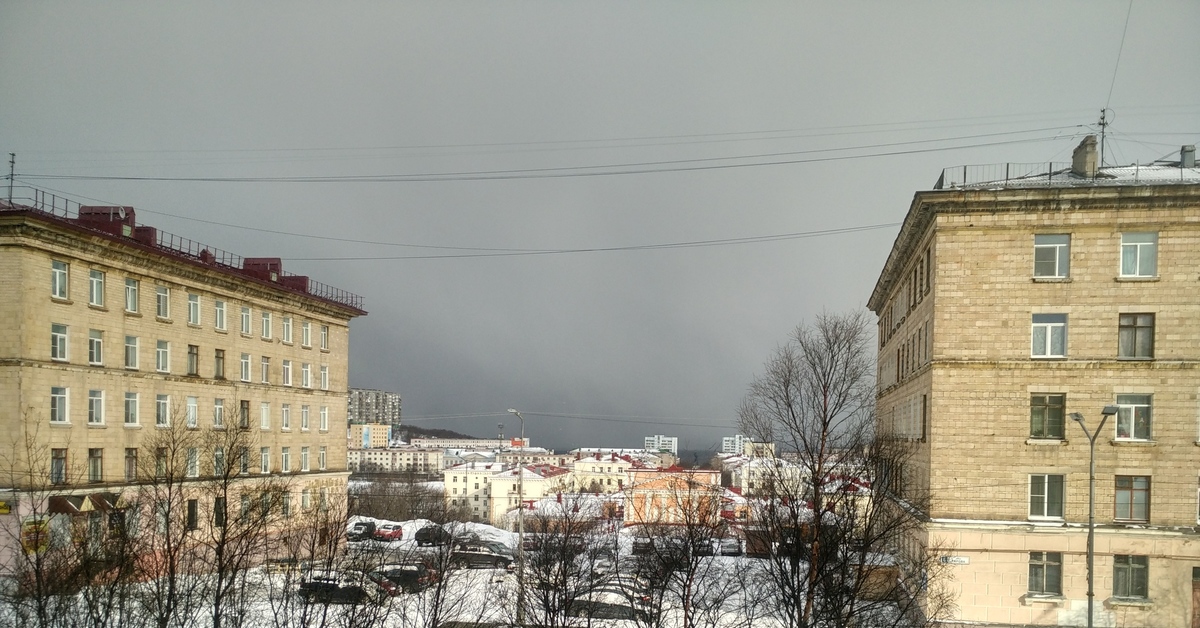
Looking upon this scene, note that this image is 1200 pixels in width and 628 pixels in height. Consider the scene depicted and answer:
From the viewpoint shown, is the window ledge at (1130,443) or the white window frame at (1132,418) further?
the white window frame at (1132,418)

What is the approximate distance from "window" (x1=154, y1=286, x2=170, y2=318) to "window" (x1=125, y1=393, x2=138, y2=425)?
4.29 m

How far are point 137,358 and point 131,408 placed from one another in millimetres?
2437

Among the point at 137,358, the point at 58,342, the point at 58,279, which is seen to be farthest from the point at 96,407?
the point at 58,279

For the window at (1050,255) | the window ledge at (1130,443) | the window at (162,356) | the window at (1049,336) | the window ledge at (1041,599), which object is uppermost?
the window at (1050,255)

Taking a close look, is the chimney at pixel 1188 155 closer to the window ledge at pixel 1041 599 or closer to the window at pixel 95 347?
the window ledge at pixel 1041 599

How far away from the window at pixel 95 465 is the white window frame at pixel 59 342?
14.7 feet

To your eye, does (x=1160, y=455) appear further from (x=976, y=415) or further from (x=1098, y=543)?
(x=976, y=415)

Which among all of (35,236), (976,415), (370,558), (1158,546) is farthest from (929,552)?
(35,236)

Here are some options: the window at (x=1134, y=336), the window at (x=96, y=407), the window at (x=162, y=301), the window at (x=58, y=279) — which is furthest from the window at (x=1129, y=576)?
the window at (x=162, y=301)

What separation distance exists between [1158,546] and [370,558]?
2697 centimetres

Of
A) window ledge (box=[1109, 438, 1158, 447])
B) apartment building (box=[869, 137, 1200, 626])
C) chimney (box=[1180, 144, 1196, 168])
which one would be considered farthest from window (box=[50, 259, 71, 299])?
chimney (box=[1180, 144, 1196, 168])

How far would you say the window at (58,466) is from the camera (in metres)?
31.9

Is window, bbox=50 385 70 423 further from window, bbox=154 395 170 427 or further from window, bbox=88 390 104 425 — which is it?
window, bbox=154 395 170 427

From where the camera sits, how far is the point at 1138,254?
1096 inches
